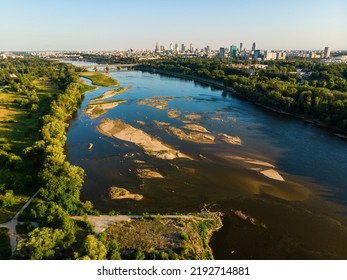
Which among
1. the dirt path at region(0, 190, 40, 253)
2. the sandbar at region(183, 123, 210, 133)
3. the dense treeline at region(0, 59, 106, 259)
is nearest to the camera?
the dense treeline at region(0, 59, 106, 259)

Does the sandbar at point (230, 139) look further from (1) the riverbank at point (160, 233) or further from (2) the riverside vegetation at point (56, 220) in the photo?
(2) the riverside vegetation at point (56, 220)

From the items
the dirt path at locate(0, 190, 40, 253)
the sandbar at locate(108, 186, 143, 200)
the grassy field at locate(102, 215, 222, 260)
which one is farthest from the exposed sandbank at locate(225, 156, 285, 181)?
the dirt path at locate(0, 190, 40, 253)

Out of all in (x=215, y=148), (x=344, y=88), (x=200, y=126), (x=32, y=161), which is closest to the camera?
(x=32, y=161)

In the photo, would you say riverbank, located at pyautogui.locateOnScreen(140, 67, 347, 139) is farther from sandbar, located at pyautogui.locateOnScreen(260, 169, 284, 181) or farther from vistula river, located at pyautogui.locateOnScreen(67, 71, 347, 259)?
sandbar, located at pyautogui.locateOnScreen(260, 169, 284, 181)

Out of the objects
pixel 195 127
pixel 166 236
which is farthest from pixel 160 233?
pixel 195 127

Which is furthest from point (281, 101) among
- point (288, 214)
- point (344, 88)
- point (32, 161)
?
point (32, 161)

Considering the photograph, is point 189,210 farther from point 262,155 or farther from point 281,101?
point 281,101
